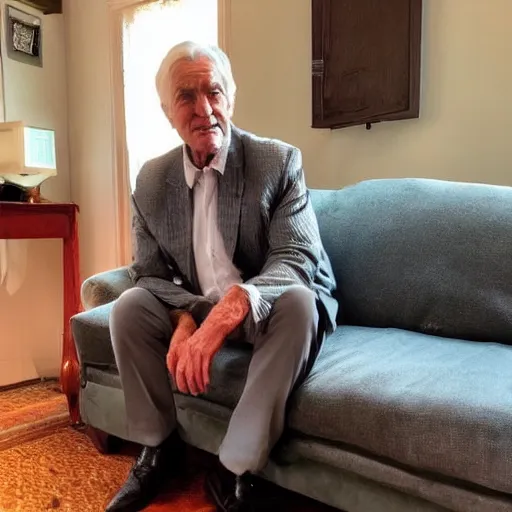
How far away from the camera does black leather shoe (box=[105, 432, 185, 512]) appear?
1.37 metres

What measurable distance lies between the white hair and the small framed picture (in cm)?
142

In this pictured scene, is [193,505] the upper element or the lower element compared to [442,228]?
lower

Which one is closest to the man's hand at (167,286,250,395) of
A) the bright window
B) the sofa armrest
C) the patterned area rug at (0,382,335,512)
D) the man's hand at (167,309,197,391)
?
the man's hand at (167,309,197,391)

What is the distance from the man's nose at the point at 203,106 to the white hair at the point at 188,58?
0.08 metres

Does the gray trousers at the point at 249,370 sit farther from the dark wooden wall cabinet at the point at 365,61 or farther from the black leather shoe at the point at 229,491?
the dark wooden wall cabinet at the point at 365,61

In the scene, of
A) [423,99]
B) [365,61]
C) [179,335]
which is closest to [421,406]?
[179,335]

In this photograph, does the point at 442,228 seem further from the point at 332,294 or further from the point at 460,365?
the point at 460,365

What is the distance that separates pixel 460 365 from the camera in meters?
1.22

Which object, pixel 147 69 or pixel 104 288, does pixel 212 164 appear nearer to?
pixel 104 288

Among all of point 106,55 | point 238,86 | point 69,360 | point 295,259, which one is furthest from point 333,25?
point 69,360

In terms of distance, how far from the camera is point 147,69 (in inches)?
109

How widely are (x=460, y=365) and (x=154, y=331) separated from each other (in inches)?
28.1

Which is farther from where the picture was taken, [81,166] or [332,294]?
[81,166]

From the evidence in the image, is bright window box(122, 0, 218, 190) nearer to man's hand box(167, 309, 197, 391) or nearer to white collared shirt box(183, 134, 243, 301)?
white collared shirt box(183, 134, 243, 301)
